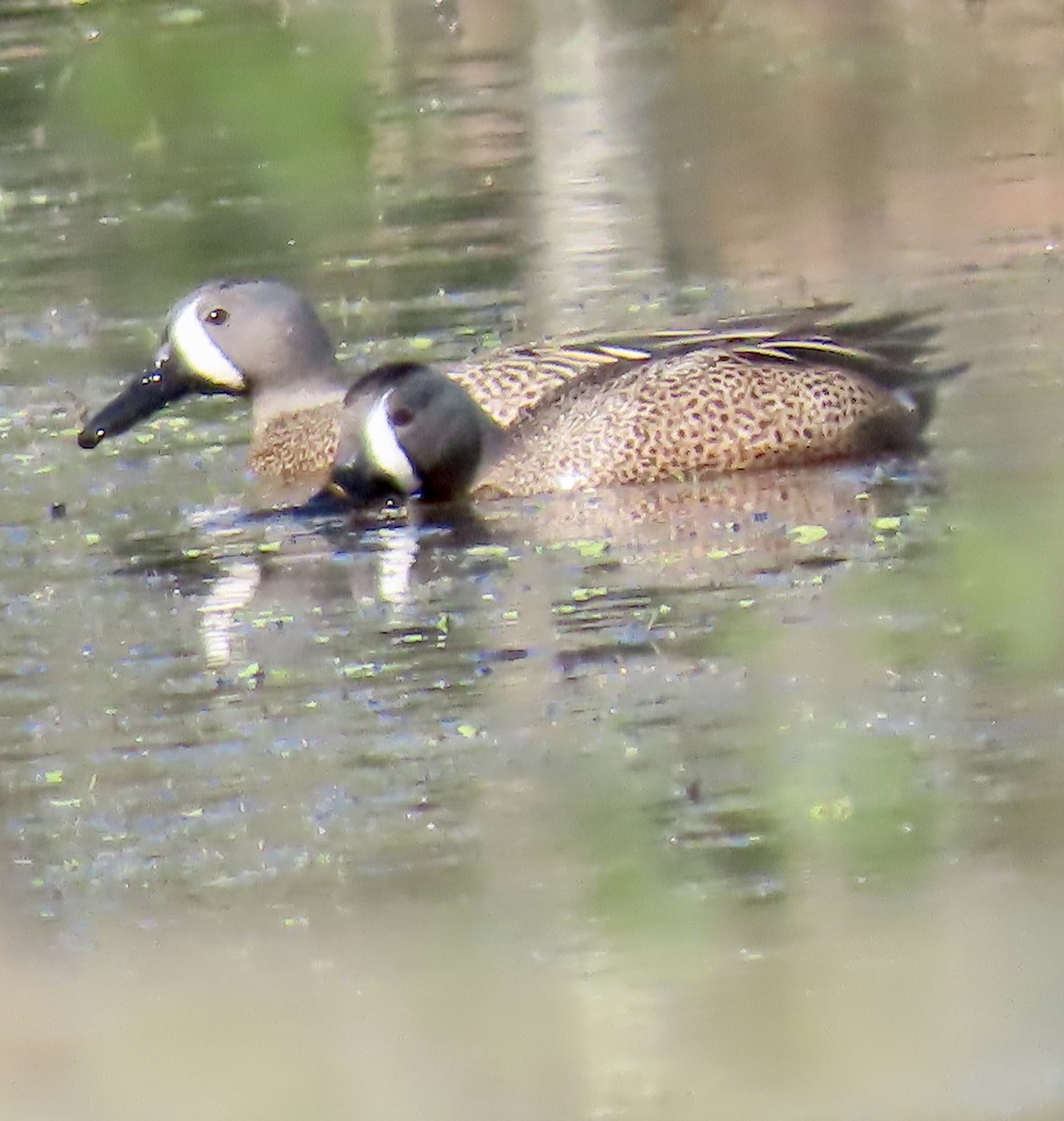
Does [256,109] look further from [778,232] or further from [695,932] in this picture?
[695,932]

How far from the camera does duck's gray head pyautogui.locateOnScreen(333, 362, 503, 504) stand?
813 cm

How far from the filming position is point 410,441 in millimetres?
8102

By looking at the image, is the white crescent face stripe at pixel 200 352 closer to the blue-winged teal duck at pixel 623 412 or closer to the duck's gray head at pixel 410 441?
the blue-winged teal duck at pixel 623 412

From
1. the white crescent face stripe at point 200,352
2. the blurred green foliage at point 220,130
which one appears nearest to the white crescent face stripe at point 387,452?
the white crescent face stripe at point 200,352

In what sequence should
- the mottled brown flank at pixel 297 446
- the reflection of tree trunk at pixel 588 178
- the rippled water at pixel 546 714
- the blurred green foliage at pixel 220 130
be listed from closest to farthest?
1. the rippled water at pixel 546 714
2. the mottled brown flank at pixel 297 446
3. the reflection of tree trunk at pixel 588 178
4. the blurred green foliage at pixel 220 130

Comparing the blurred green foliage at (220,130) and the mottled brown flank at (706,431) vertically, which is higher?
the blurred green foliage at (220,130)

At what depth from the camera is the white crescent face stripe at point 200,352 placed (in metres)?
8.98

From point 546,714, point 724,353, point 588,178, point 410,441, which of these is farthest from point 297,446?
point 588,178

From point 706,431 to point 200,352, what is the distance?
174cm

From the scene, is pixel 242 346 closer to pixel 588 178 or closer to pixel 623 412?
pixel 623 412

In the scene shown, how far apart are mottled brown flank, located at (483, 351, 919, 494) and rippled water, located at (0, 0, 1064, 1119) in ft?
0.40

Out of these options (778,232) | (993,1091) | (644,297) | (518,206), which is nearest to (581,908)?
(993,1091)

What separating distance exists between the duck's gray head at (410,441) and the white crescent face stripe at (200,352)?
2.93 feet

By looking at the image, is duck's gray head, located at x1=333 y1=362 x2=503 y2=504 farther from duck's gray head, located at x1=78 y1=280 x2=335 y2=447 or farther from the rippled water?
duck's gray head, located at x1=78 y1=280 x2=335 y2=447
